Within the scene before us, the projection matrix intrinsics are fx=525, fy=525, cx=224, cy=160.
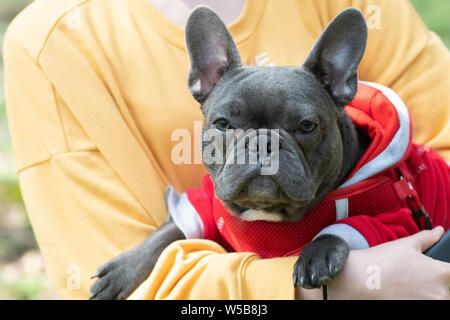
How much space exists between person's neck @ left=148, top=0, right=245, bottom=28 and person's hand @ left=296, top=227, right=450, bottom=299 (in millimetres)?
966

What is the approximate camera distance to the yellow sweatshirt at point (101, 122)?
1.62 meters

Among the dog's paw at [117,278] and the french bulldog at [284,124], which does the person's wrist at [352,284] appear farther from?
the dog's paw at [117,278]

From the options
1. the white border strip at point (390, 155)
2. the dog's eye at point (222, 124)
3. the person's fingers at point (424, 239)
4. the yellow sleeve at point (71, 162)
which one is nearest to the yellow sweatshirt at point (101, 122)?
the yellow sleeve at point (71, 162)

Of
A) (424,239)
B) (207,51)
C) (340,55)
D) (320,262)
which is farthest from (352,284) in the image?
(207,51)

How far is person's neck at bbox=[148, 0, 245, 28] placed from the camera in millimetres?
1810

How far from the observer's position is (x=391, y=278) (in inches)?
54.0

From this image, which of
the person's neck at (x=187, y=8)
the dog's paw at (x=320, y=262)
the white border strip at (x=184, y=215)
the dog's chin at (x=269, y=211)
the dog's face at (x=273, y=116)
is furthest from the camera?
the person's neck at (x=187, y=8)

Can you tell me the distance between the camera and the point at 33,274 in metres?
3.18

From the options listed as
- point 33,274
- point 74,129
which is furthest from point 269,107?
point 33,274

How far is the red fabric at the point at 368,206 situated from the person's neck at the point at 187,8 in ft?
1.71

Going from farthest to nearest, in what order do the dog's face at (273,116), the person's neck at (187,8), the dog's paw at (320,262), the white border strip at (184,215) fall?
the person's neck at (187,8), the white border strip at (184,215), the dog's face at (273,116), the dog's paw at (320,262)

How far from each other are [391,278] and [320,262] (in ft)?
0.62

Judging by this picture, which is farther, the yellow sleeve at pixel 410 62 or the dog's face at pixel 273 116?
the yellow sleeve at pixel 410 62

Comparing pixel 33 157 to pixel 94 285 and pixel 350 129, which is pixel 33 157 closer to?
pixel 94 285
